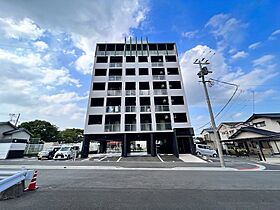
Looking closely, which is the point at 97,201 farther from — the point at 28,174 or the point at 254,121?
the point at 254,121

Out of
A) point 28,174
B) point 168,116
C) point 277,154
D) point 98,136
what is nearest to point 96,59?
point 98,136

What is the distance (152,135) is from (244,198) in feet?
51.8

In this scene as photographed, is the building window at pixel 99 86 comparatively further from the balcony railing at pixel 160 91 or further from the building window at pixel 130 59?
the balcony railing at pixel 160 91

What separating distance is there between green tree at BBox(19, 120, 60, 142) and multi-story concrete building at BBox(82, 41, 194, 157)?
2892 cm

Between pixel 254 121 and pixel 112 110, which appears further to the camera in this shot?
pixel 254 121

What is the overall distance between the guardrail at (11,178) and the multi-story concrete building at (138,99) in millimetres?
14622

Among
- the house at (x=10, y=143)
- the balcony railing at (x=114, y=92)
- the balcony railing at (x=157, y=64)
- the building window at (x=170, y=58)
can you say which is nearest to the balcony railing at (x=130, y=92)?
Result: the balcony railing at (x=114, y=92)

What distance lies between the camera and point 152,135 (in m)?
20.3

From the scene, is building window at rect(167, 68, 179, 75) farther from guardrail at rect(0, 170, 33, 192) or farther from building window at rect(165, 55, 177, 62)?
guardrail at rect(0, 170, 33, 192)

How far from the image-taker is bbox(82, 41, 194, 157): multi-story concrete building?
66.6 feet

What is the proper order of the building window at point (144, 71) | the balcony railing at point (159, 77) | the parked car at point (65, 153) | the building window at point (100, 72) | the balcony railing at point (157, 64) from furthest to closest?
the balcony railing at point (157, 64) → the building window at point (144, 71) → the building window at point (100, 72) → the balcony railing at point (159, 77) → the parked car at point (65, 153)

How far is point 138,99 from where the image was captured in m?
21.8

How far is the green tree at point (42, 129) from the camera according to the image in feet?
136

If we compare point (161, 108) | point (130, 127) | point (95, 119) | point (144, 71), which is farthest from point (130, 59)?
point (130, 127)
